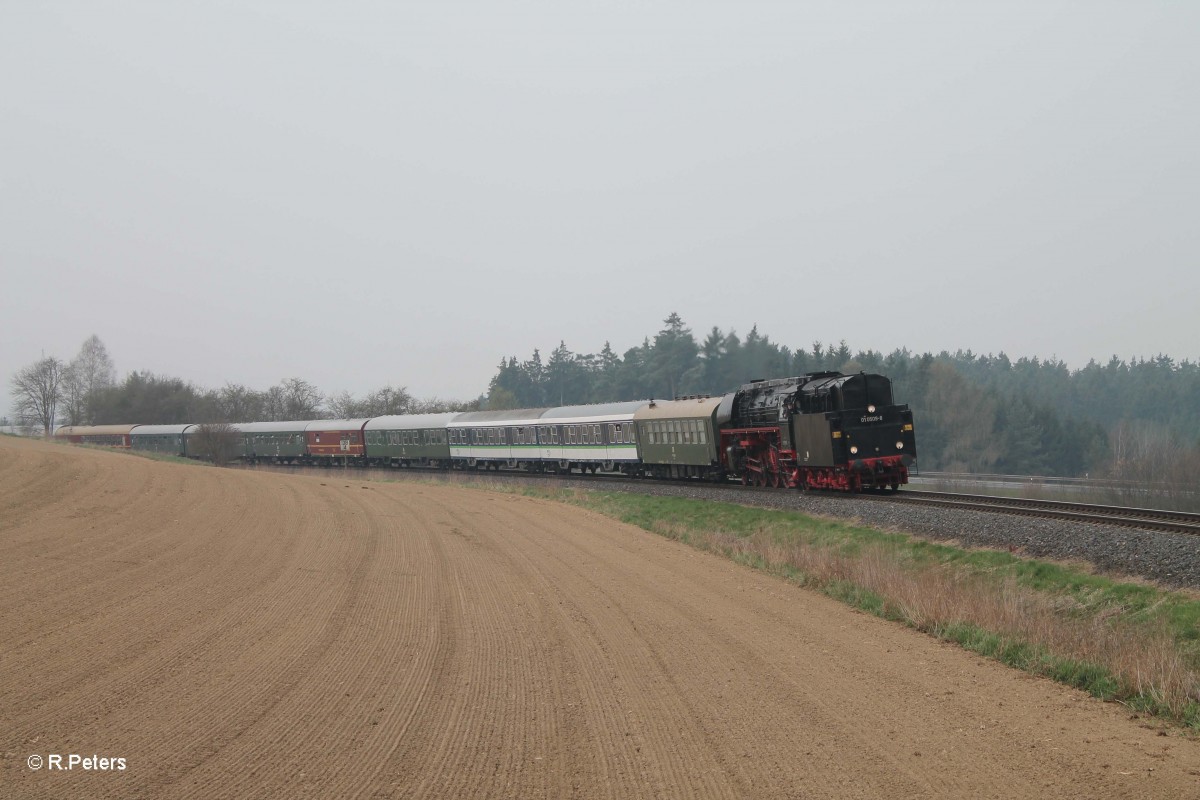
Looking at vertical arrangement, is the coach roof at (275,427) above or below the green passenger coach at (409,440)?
above

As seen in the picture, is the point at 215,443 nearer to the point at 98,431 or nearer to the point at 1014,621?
the point at 98,431

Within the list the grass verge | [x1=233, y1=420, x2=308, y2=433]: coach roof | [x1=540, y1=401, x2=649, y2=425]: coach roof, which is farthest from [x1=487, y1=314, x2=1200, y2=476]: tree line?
the grass verge

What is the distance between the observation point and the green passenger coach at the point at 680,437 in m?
37.3

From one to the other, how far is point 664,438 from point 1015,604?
2881 cm

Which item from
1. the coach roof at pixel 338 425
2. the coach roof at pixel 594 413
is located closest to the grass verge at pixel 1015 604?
the coach roof at pixel 594 413

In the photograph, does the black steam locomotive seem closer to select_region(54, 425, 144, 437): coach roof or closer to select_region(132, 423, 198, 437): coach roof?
select_region(132, 423, 198, 437): coach roof

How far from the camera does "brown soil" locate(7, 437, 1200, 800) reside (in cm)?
661

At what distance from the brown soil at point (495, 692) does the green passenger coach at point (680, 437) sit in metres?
20.8

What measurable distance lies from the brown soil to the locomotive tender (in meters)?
13.0

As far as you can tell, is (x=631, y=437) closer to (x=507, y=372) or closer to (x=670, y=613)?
(x=670, y=613)

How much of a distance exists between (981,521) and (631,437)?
25298 mm

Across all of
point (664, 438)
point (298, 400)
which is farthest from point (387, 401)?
point (664, 438)

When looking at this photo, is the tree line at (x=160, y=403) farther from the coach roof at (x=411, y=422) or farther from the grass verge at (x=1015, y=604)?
the grass verge at (x=1015, y=604)

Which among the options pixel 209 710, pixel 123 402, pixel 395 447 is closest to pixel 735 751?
pixel 209 710
